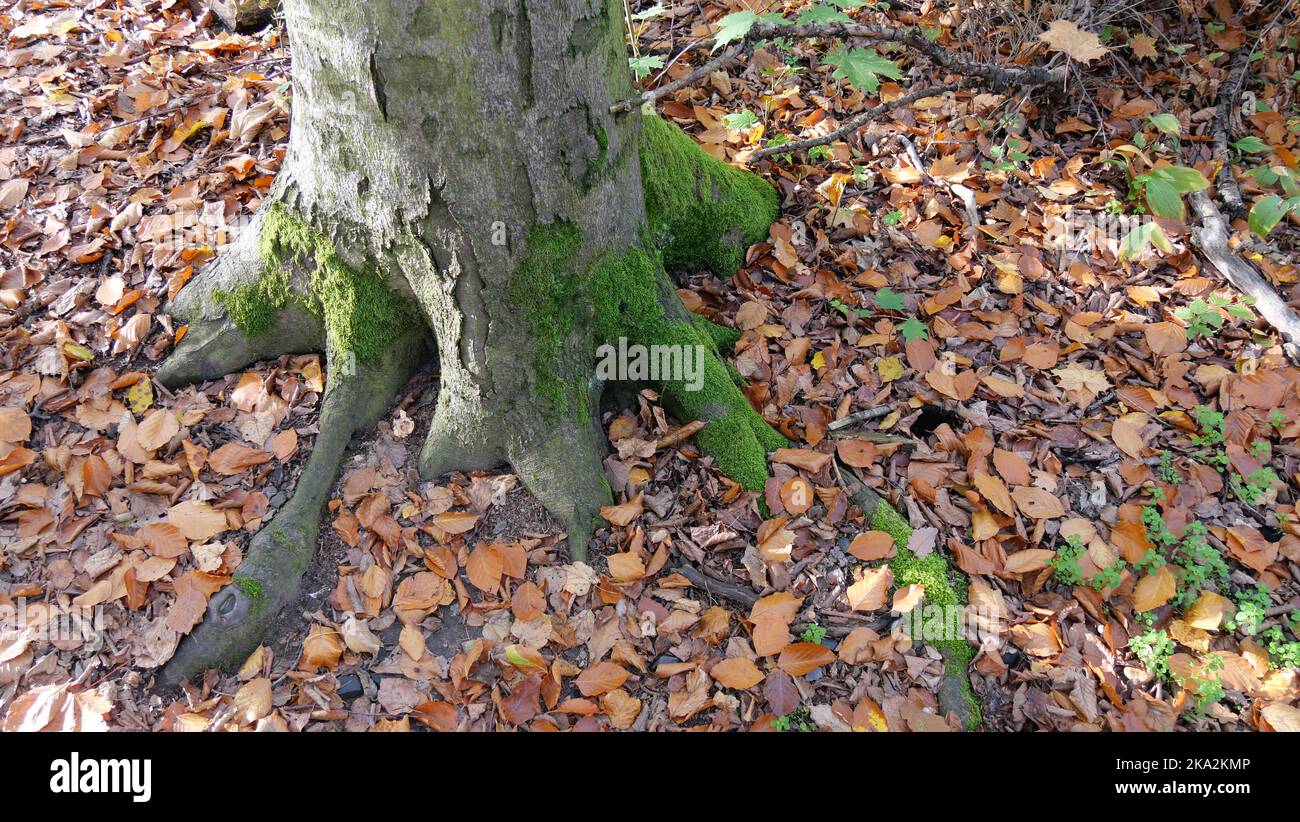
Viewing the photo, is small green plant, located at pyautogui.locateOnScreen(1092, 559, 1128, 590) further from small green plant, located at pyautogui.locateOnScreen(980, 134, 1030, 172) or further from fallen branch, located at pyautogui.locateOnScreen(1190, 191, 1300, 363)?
small green plant, located at pyautogui.locateOnScreen(980, 134, 1030, 172)

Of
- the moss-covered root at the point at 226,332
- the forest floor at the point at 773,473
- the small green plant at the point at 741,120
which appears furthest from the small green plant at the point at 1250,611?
the moss-covered root at the point at 226,332

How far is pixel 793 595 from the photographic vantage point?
2885 mm

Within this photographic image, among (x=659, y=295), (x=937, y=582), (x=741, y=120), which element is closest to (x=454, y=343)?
(x=659, y=295)

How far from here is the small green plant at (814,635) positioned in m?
2.79

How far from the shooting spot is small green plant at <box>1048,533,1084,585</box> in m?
2.91

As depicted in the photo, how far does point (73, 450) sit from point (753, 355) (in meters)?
2.69

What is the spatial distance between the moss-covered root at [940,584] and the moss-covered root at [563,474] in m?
1.00

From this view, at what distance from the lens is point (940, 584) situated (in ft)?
9.50

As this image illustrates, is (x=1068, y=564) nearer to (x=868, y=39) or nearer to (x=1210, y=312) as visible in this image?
(x=1210, y=312)

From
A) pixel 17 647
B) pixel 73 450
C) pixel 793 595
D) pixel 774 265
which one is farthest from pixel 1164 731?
pixel 73 450

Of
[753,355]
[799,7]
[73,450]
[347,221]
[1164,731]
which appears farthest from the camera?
[799,7]

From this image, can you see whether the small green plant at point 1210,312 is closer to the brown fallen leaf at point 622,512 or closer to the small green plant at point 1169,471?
the small green plant at point 1169,471

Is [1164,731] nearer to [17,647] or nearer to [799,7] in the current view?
[17,647]

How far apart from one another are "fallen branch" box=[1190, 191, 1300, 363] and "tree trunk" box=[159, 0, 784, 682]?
7.79ft
